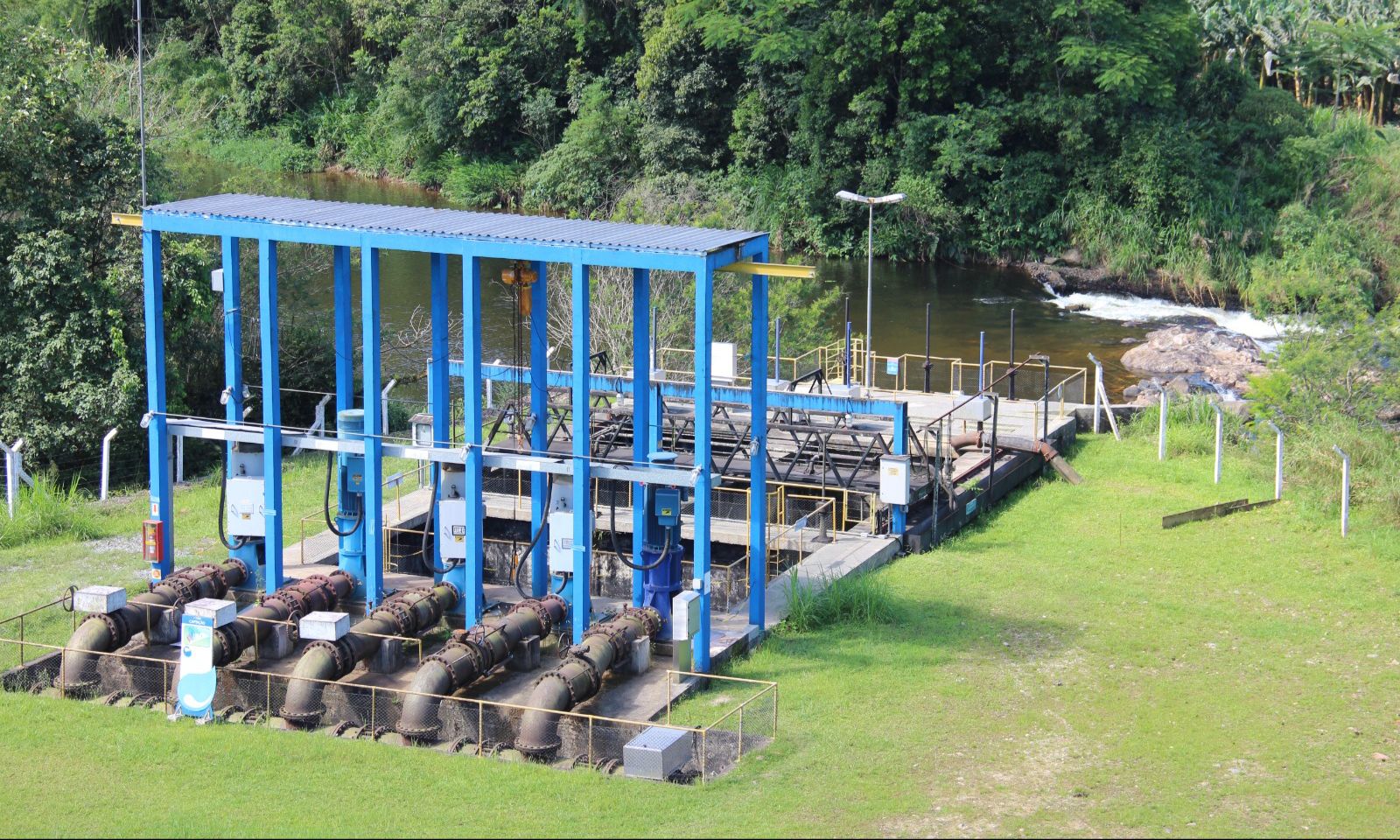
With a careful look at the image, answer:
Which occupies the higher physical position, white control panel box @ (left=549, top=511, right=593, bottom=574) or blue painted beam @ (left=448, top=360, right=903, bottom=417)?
blue painted beam @ (left=448, top=360, right=903, bottom=417)

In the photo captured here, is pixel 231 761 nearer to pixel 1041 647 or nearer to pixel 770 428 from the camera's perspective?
pixel 1041 647

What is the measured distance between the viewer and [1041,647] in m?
22.0

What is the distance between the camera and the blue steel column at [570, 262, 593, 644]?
21125 millimetres

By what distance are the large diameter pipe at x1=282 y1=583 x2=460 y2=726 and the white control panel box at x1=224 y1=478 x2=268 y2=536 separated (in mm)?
2533

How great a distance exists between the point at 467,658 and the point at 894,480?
8.96m

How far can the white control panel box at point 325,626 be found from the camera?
20.2 meters

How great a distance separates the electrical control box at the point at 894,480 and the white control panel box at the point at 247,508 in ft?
31.7

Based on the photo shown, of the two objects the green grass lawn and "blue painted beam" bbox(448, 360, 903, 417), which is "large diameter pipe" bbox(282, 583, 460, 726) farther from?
"blue painted beam" bbox(448, 360, 903, 417)

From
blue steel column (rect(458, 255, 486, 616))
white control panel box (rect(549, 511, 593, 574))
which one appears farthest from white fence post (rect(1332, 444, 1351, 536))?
blue steel column (rect(458, 255, 486, 616))

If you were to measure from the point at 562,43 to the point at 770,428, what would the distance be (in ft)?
155

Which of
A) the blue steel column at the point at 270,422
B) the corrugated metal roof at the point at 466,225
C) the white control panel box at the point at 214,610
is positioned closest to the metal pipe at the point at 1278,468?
the corrugated metal roof at the point at 466,225

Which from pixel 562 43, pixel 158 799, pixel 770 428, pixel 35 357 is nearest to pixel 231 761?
pixel 158 799

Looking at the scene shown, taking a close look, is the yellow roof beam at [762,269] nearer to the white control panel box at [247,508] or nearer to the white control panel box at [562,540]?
the white control panel box at [562,540]

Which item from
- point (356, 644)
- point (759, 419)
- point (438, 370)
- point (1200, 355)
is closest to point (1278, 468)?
point (759, 419)
